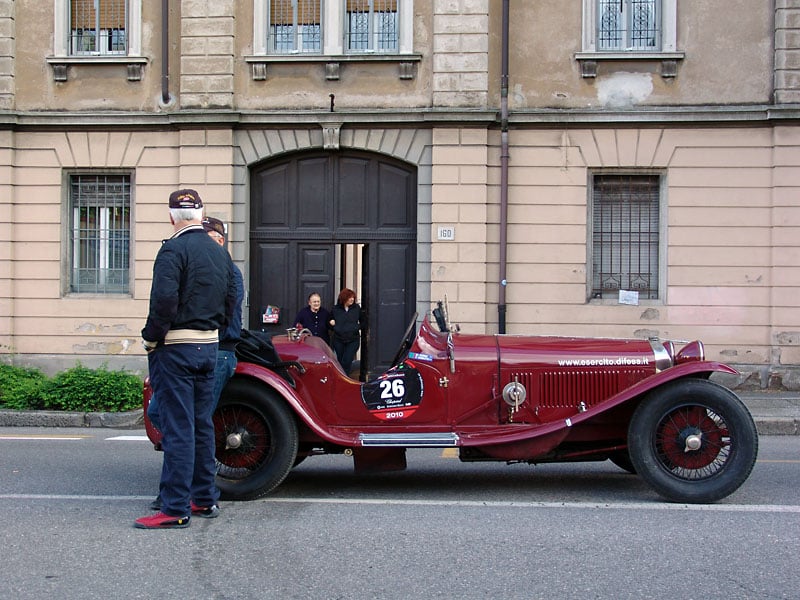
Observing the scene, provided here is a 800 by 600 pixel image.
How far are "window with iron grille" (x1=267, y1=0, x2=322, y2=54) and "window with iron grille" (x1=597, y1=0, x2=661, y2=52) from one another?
4.38 meters

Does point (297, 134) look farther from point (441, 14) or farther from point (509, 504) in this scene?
point (509, 504)

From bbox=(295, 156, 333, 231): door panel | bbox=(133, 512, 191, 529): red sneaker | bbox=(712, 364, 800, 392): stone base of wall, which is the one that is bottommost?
bbox=(133, 512, 191, 529): red sneaker

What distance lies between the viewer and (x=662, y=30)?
1477 centimetres

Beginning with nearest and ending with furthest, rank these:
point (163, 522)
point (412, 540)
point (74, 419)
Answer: point (412, 540) → point (163, 522) → point (74, 419)

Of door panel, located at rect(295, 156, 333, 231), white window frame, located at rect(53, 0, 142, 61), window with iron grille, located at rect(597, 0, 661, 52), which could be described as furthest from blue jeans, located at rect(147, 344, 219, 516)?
window with iron grille, located at rect(597, 0, 661, 52)

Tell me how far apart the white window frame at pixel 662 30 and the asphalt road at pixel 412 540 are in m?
8.61

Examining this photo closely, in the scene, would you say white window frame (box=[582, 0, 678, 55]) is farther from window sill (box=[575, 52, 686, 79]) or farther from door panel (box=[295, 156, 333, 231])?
door panel (box=[295, 156, 333, 231])

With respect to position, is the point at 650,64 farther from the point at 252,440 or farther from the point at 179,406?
the point at 179,406

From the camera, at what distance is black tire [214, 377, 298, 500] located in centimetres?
642

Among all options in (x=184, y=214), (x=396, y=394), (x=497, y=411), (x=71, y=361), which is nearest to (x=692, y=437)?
(x=497, y=411)

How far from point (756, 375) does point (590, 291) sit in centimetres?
272

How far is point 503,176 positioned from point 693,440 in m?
8.87

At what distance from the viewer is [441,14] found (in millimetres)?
14695

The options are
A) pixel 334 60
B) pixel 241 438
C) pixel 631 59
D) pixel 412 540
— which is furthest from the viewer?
pixel 334 60
